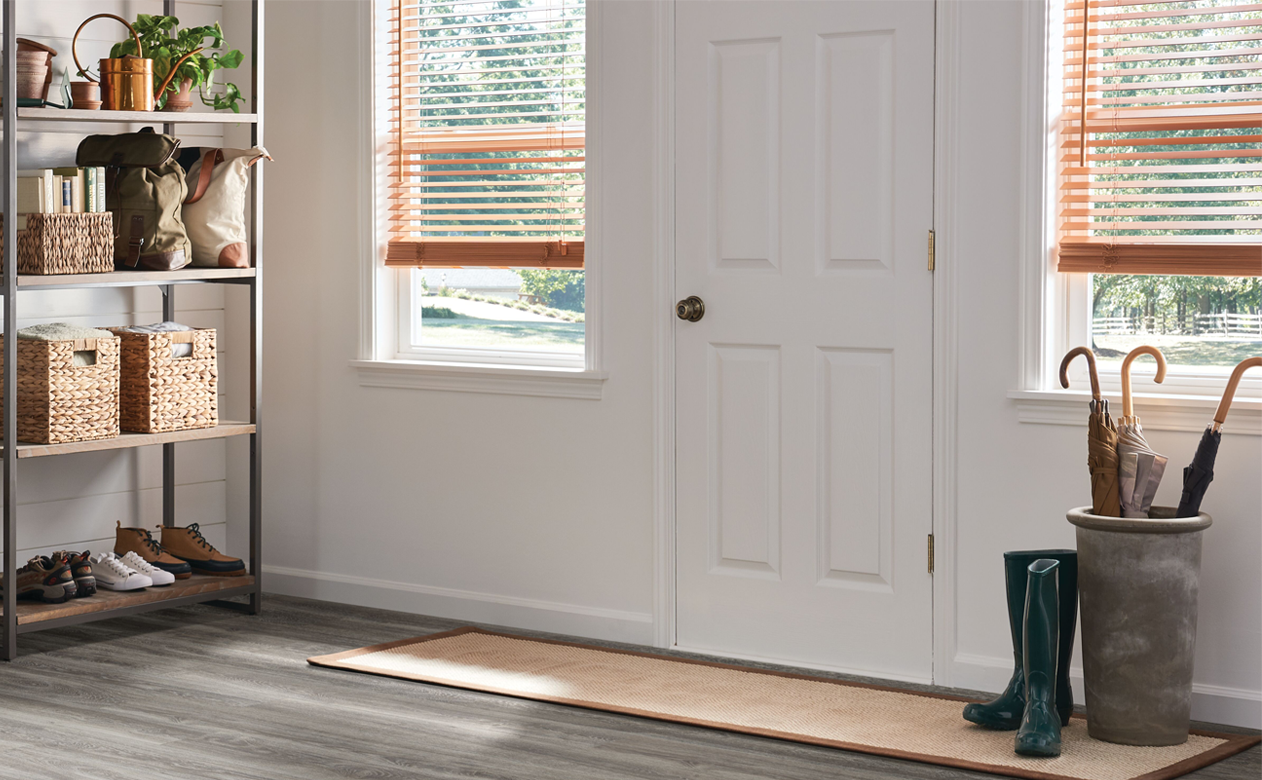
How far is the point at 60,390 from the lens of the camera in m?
3.62

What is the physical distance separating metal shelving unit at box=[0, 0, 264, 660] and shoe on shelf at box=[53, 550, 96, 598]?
0.11 ft

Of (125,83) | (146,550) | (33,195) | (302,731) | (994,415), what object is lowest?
(302,731)

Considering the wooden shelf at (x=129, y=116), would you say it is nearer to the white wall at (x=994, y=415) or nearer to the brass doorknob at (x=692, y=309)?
the brass doorknob at (x=692, y=309)

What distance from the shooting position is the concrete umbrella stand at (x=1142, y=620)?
281cm

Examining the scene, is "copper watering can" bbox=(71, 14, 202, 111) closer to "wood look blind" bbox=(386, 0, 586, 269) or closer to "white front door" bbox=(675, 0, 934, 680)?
"wood look blind" bbox=(386, 0, 586, 269)

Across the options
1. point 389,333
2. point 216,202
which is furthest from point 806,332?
point 216,202

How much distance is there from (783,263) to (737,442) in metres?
0.49

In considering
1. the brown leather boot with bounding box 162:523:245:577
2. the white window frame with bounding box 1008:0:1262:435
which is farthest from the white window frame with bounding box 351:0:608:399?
the white window frame with bounding box 1008:0:1262:435

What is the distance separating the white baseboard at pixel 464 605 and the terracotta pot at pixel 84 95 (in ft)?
5.16

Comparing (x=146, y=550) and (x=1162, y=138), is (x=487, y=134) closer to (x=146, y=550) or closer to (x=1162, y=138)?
(x=146, y=550)

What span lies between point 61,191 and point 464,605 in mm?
1613

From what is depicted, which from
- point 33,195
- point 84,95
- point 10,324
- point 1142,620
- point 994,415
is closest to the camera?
point 1142,620

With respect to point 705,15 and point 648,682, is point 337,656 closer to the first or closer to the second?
point 648,682

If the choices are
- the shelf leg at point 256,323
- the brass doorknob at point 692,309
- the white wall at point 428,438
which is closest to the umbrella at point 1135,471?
the brass doorknob at point 692,309
